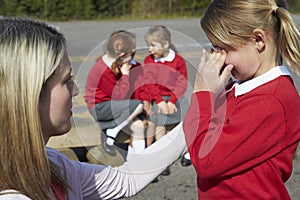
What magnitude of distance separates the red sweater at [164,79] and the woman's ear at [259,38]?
0.92 meters

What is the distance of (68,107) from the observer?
1721 millimetres

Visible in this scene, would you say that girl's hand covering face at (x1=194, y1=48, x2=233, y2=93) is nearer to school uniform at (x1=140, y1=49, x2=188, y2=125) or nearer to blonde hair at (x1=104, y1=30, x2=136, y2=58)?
school uniform at (x1=140, y1=49, x2=188, y2=125)

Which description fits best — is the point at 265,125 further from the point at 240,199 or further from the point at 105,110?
the point at 105,110

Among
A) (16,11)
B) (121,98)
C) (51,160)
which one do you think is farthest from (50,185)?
(16,11)

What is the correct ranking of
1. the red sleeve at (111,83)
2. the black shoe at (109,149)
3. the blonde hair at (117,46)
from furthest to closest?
the black shoe at (109,149)
the red sleeve at (111,83)
the blonde hair at (117,46)

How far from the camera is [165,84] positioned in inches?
138

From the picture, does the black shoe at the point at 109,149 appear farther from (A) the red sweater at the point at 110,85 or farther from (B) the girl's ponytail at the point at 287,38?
(B) the girl's ponytail at the point at 287,38

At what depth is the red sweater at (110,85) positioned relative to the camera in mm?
3920

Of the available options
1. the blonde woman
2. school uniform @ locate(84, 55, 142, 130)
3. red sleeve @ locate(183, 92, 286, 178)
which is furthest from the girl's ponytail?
school uniform @ locate(84, 55, 142, 130)

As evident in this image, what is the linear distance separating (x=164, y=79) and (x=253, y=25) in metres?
1.09

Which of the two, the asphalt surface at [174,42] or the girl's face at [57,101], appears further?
the asphalt surface at [174,42]

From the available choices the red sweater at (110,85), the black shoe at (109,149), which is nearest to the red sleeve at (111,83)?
the red sweater at (110,85)

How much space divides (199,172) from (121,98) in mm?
1788

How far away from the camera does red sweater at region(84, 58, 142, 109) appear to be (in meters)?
3.92
